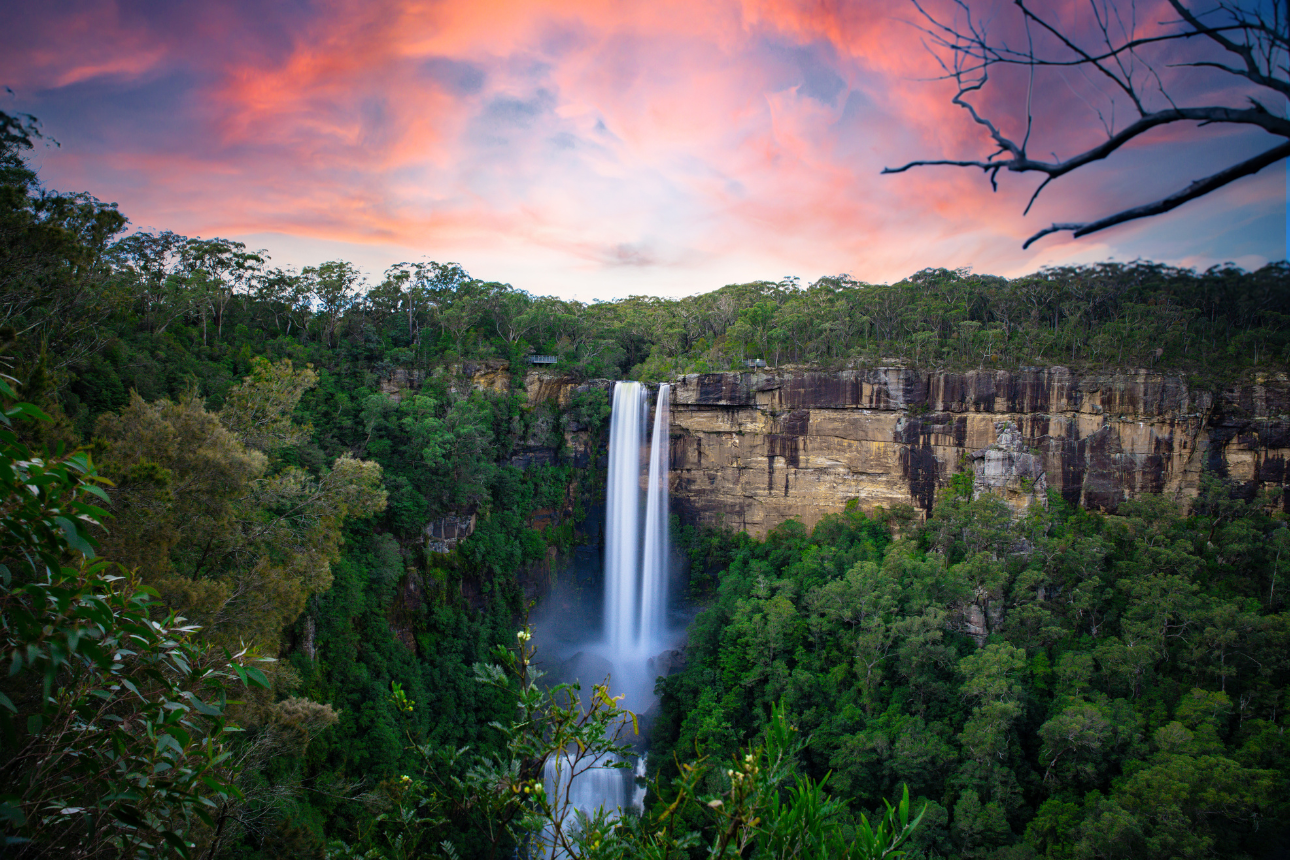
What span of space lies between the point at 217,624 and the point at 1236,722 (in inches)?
807

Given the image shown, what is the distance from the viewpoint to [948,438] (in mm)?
21469

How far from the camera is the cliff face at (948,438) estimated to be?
18.9 metres

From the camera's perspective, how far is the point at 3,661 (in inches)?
77.5

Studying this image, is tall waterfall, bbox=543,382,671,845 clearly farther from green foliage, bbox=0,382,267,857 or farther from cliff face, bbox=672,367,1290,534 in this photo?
green foliage, bbox=0,382,267,857

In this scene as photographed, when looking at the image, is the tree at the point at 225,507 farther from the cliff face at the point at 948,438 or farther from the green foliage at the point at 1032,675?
the cliff face at the point at 948,438

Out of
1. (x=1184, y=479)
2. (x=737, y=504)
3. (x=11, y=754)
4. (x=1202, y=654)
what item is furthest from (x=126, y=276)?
(x=1184, y=479)

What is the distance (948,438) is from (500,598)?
18232 millimetres

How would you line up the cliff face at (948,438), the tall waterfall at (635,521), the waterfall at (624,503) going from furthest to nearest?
the waterfall at (624,503) < the tall waterfall at (635,521) < the cliff face at (948,438)

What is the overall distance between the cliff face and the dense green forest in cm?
116

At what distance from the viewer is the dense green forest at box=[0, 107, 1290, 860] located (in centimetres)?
227

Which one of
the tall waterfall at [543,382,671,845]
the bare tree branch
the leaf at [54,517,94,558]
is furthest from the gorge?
the leaf at [54,517,94,558]

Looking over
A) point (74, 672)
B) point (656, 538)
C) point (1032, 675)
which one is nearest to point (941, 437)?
point (1032, 675)

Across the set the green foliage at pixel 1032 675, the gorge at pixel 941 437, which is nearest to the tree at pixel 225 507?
the green foliage at pixel 1032 675

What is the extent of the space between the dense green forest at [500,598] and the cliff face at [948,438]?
3.82 ft
